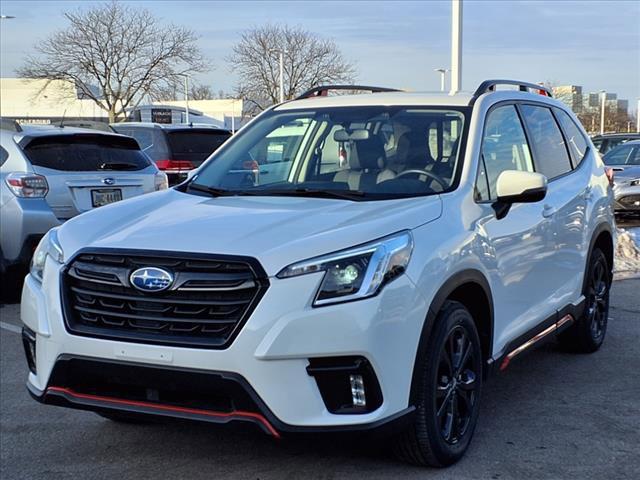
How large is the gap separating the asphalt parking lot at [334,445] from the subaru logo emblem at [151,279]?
2.04 ft

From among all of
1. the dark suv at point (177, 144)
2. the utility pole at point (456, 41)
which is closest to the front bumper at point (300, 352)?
the utility pole at point (456, 41)

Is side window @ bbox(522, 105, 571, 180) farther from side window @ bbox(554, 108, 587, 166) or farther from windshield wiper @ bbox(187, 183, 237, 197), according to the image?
windshield wiper @ bbox(187, 183, 237, 197)

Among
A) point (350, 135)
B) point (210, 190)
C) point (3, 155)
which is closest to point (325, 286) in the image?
point (210, 190)

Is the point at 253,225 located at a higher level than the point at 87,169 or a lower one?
higher

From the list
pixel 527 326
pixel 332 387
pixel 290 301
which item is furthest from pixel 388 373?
pixel 527 326

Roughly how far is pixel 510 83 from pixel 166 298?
9.54 ft

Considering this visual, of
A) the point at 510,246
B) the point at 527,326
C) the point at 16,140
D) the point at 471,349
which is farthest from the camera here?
the point at 16,140

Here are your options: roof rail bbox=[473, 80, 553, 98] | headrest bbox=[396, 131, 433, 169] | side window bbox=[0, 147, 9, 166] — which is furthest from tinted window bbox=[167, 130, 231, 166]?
headrest bbox=[396, 131, 433, 169]

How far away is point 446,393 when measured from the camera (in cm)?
376

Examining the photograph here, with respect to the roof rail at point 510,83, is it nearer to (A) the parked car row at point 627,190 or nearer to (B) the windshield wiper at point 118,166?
(B) the windshield wiper at point 118,166

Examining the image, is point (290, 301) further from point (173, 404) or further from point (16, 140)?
point (16, 140)

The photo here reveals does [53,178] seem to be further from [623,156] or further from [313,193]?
[623,156]

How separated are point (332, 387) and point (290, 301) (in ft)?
1.31

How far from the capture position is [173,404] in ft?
11.0
